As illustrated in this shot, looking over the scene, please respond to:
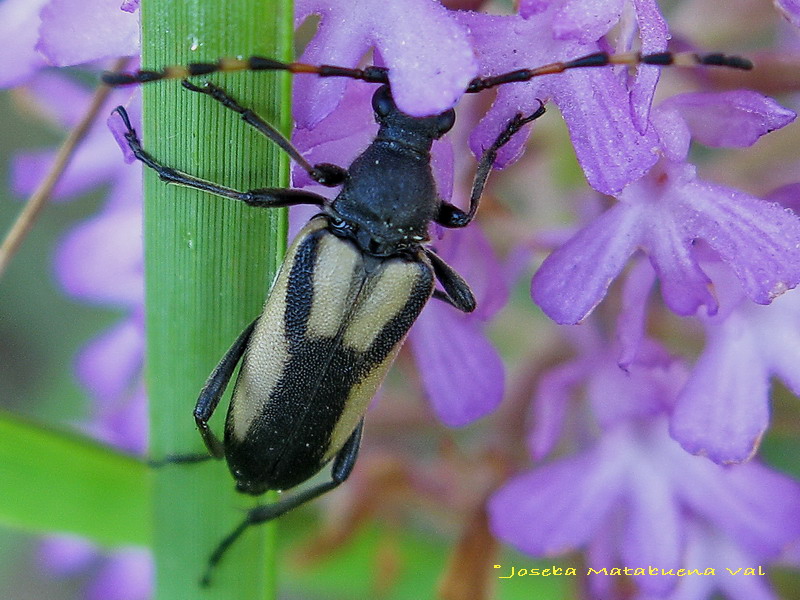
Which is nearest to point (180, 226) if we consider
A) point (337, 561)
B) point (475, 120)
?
point (475, 120)

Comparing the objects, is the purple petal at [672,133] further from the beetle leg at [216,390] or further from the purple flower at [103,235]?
the purple flower at [103,235]

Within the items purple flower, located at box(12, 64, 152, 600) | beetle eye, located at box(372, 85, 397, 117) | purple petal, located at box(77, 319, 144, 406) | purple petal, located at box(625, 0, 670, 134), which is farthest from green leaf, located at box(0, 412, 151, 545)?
purple petal, located at box(625, 0, 670, 134)

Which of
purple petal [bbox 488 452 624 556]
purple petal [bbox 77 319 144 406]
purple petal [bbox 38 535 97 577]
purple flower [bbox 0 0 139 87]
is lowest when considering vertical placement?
purple petal [bbox 38 535 97 577]

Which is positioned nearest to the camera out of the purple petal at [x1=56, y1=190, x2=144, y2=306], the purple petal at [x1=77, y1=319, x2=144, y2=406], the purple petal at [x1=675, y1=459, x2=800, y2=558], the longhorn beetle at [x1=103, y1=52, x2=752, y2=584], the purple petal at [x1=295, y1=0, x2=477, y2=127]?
the purple petal at [x1=295, y1=0, x2=477, y2=127]

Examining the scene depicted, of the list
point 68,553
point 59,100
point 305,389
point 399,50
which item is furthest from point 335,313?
point 68,553

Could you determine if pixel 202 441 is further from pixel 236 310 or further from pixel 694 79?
pixel 694 79

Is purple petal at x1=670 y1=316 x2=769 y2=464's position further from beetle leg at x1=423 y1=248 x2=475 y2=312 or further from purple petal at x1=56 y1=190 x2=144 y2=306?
purple petal at x1=56 y1=190 x2=144 y2=306

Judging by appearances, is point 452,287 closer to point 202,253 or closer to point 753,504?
point 202,253
